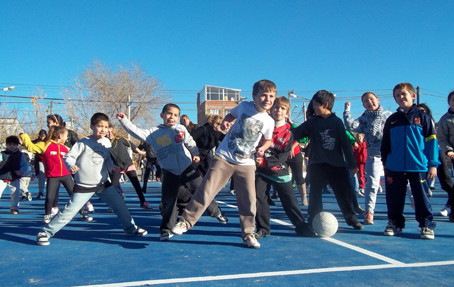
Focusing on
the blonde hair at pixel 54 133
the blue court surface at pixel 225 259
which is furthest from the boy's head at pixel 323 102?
the blonde hair at pixel 54 133

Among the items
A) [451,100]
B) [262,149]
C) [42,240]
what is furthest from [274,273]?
[451,100]

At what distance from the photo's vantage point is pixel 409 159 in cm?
449

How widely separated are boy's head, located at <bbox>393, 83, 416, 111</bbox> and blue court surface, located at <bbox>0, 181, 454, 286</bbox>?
1.64 meters

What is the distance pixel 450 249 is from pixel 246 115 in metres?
2.57

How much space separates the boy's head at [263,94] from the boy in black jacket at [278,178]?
649 mm

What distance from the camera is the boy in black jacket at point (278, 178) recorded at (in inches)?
181

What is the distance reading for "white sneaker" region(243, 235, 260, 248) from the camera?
12.9 feet

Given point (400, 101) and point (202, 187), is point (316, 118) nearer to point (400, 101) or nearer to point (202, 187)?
point (400, 101)

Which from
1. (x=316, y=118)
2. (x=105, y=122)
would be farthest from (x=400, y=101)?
(x=105, y=122)

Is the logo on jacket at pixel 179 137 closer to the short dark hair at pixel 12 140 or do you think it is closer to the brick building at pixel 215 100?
the short dark hair at pixel 12 140

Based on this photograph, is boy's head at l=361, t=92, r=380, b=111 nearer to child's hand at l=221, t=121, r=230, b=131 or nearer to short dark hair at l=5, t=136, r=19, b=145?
child's hand at l=221, t=121, r=230, b=131

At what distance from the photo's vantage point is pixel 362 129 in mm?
5781

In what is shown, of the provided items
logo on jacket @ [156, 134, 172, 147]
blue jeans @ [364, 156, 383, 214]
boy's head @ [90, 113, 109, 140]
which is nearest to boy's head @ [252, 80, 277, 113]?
logo on jacket @ [156, 134, 172, 147]

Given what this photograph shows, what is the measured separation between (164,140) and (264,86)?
1.45 meters
